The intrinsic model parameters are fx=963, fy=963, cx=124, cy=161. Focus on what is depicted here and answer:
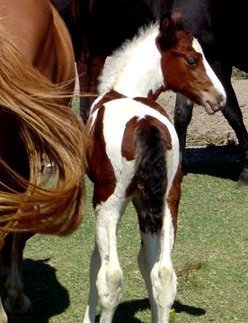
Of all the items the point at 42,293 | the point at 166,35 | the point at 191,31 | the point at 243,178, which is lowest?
the point at 243,178

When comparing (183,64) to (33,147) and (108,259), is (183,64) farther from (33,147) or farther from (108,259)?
(33,147)

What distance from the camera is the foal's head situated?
4.45 metres

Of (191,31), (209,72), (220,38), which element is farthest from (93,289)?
(220,38)

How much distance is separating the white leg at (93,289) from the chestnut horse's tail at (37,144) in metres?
0.78

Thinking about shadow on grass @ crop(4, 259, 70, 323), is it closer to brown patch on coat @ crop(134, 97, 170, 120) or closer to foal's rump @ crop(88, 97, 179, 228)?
foal's rump @ crop(88, 97, 179, 228)

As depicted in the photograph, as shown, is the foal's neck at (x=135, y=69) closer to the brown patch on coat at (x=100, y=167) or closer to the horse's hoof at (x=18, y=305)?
the brown patch on coat at (x=100, y=167)

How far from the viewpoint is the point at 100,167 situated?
391 centimetres

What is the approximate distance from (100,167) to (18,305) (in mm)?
1200

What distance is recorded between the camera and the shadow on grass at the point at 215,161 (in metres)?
7.94

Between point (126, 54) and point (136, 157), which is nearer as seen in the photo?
point (136, 157)

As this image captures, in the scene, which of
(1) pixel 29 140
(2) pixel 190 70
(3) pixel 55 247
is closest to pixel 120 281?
(1) pixel 29 140

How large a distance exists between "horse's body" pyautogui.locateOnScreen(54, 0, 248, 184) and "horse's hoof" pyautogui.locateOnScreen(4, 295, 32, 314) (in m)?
2.57

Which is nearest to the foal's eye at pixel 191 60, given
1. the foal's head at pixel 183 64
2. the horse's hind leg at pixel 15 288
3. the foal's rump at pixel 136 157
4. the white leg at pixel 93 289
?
the foal's head at pixel 183 64

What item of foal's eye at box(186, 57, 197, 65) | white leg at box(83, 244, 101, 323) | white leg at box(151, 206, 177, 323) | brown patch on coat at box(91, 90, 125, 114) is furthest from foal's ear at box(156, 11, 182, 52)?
white leg at box(83, 244, 101, 323)
